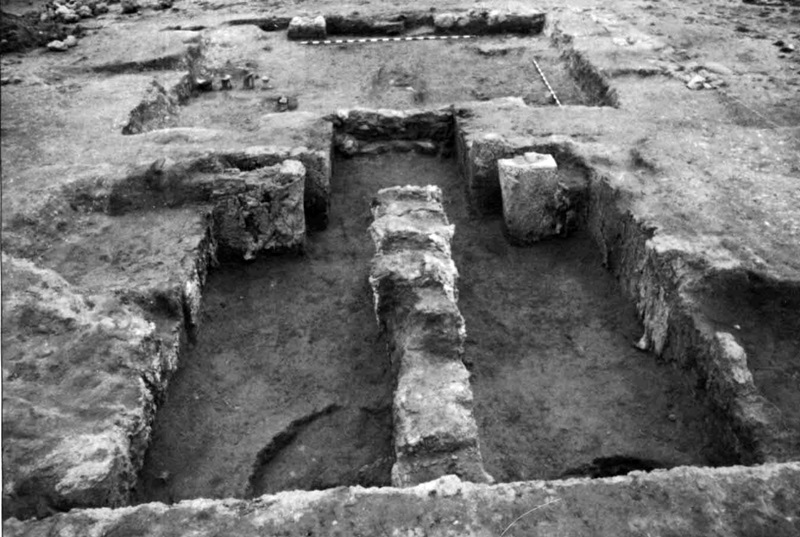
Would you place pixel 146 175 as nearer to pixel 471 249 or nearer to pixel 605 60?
pixel 471 249

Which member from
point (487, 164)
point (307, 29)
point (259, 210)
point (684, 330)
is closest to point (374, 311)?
point (259, 210)

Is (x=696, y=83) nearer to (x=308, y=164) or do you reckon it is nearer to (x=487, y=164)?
(x=487, y=164)

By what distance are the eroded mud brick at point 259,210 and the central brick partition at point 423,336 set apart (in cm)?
71

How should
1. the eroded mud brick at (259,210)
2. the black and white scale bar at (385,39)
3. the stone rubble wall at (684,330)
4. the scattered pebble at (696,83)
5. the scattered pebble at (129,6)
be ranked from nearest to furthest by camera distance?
the stone rubble wall at (684,330) → the eroded mud brick at (259,210) → the scattered pebble at (696,83) → the black and white scale bar at (385,39) → the scattered pebble at (129,6)

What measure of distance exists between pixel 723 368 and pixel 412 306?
6.10 feet

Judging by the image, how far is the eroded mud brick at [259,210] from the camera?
5656 mm

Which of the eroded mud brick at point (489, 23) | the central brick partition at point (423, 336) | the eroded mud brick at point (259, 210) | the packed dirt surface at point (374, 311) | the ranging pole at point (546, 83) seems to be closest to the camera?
the packed dirt surface at point (374, 311)

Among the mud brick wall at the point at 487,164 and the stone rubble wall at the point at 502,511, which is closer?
the stone rubble wall at the point at 502,511

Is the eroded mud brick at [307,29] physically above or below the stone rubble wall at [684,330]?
below

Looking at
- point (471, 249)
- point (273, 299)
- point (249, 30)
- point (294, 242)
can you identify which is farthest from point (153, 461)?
point (249, 30)

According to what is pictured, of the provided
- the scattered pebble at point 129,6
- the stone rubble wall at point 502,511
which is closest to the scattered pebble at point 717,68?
the stone rubble wall at point 502,511

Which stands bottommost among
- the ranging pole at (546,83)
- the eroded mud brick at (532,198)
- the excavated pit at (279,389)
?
the excavated pit at (279,389)

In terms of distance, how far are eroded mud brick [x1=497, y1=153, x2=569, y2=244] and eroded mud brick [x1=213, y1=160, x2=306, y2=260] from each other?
5.65 ft

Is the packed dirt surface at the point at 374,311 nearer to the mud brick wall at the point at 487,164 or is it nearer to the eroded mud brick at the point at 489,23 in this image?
the mud brick wall at the point at 487,164
